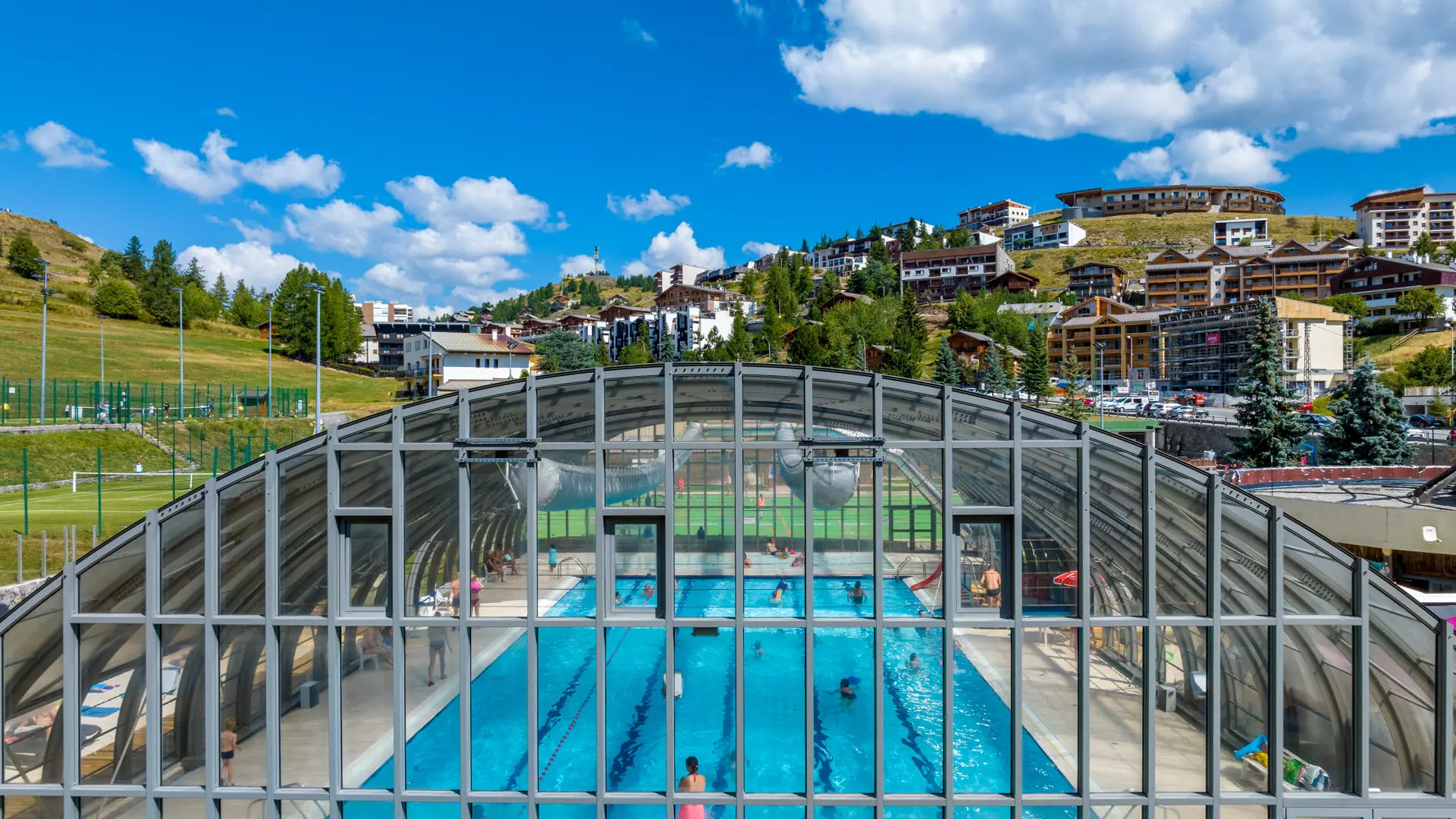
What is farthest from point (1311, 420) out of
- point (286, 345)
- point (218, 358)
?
point (286, 345)

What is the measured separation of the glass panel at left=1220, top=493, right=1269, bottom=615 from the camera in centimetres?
789

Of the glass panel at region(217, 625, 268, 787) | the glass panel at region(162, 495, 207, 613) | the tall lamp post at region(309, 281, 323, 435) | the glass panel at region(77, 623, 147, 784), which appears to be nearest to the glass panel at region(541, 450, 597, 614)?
the glass panel at region(217, 625, 268, 787)

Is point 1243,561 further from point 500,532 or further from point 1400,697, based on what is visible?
point 500,532

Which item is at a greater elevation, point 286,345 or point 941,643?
point 286,345

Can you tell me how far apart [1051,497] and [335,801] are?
8.67m

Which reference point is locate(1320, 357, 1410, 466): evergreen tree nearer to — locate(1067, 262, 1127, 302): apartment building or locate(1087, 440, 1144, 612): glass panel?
locate(1087, 440, 1144, 612): glass panel

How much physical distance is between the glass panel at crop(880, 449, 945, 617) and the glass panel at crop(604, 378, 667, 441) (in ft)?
9.09

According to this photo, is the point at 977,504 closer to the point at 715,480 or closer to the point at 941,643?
the point at 941,643

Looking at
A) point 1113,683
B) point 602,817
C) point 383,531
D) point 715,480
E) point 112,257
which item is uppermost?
point 112,257

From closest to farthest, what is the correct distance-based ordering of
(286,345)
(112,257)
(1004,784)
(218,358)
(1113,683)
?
(1113,683), (1004,784), (218,358), (286,345), (112,257)

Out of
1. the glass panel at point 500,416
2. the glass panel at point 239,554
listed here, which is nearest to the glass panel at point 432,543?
the glass panel at point 500,416

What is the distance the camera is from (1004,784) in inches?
335

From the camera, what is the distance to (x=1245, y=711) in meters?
7.95

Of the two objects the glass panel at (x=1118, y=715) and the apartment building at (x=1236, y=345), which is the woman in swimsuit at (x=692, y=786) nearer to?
the glass panel at (x=1118, y=715)
